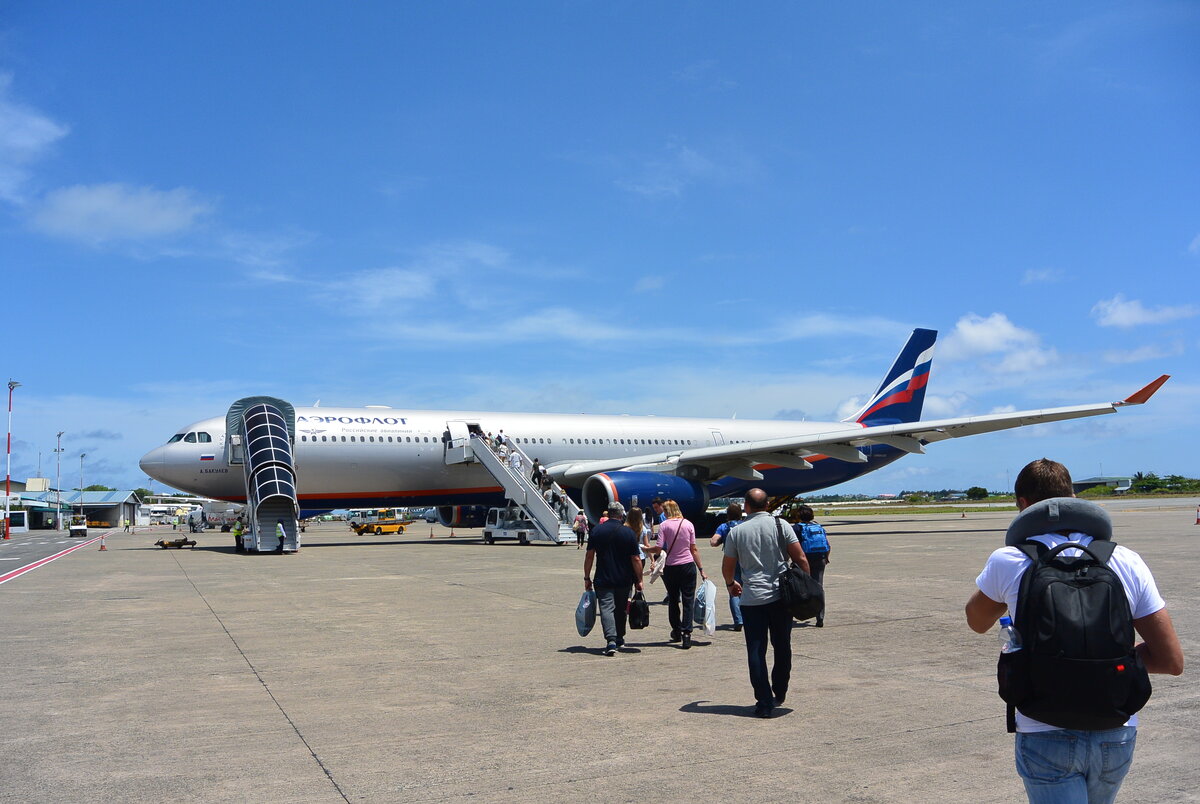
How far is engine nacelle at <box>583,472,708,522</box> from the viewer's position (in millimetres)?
25234

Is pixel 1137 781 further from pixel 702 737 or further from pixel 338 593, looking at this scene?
pixel 338 593

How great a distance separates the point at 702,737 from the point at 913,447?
23878 mm

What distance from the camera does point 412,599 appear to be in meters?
13.4

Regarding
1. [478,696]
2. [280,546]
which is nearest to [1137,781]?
[478,696]

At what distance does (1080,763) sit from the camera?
9.60ft

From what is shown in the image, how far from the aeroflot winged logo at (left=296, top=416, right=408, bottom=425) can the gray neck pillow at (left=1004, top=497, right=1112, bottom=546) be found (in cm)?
2601

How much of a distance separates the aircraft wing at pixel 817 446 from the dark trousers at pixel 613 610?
1803cm

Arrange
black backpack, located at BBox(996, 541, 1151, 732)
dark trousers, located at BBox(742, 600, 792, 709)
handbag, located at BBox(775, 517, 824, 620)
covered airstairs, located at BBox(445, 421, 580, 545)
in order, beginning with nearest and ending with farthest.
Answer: black backpack, located at BBox(996, 541, 1151, 732) → dark trousers, located at BBox(742, 600, 792, 709) → handbag, located at BBox(775, 517, 824, 620) → covered airstairs, located at BBox(445, 421, 580, 545)

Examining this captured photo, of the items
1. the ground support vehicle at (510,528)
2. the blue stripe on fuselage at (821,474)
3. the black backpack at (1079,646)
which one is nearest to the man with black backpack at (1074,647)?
the black backpack at (1079,646)

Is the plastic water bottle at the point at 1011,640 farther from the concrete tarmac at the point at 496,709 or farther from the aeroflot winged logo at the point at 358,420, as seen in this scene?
the aeroflot winged logo at the point at 358,420

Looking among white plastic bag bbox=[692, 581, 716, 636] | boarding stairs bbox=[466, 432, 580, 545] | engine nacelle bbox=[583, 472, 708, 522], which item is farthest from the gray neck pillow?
boarding stairs bbox=[466, 432, 580, 545]

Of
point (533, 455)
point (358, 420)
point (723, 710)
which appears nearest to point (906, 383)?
point (533, 455)

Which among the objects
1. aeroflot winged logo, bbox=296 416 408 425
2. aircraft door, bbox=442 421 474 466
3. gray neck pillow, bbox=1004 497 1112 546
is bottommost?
gray neck pillow, bbox=1004 497 1112 546

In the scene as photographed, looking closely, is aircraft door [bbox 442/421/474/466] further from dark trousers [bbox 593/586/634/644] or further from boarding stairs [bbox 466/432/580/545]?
dark trousers [bbox 593/586/634/644]
